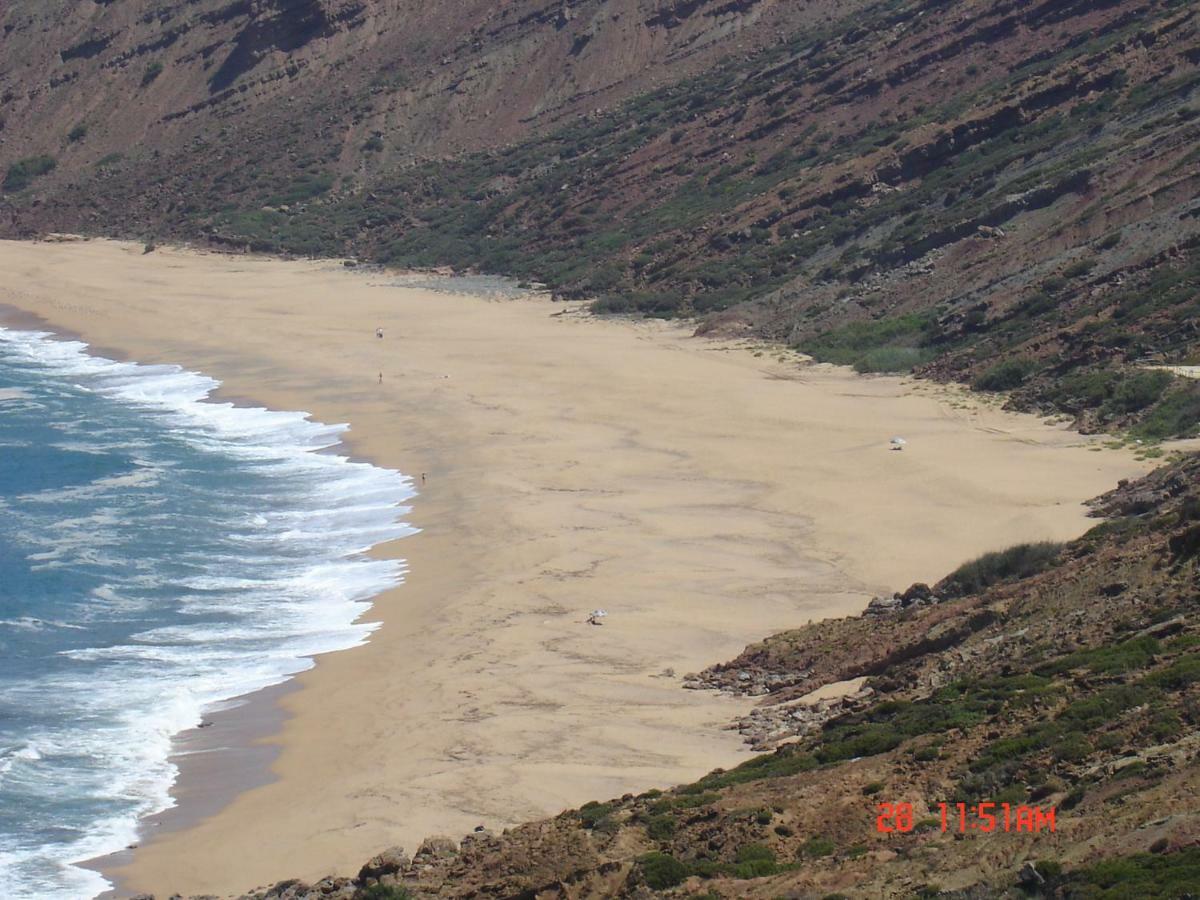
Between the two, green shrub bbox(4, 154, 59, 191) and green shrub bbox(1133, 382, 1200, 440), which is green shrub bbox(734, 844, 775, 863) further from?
green shrub bbox(4, 154, 59, 191)

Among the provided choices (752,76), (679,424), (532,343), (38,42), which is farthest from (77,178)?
(679,424)

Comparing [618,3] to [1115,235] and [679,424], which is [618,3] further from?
[679,424]

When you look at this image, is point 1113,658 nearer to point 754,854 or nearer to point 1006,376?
point 754,854

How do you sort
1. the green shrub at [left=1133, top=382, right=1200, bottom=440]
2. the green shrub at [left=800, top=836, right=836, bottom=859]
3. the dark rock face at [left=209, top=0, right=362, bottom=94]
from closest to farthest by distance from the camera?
the green shrub at [left=800, top=836, right=836, bottom=859], the green shrub at [left=1133, top=382, right=1200, bottom=440], the dark rock face at [left=209, top=0, right=362, bottom=94]

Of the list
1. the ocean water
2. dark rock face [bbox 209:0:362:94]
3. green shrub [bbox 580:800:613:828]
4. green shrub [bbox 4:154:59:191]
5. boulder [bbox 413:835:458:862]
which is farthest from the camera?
A: dark rock face [bbox 209:0:362:94]

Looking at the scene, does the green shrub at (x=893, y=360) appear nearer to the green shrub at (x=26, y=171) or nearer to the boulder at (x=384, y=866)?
the boulder at (x=384, y=866)

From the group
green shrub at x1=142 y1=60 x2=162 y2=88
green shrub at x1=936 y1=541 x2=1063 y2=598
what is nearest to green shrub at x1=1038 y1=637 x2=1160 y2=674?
green shrub at x1=936 y1=541 x2=1063 y2=598
